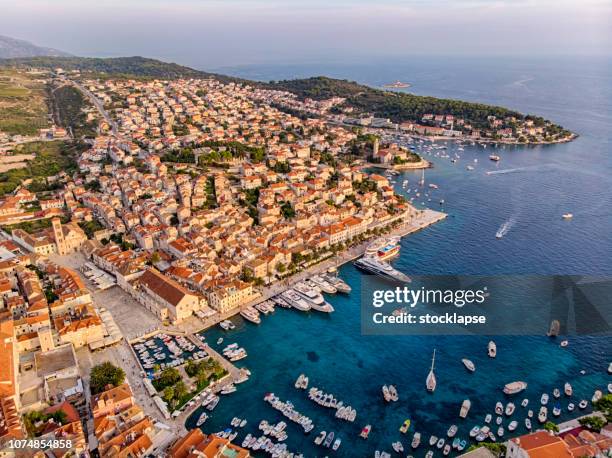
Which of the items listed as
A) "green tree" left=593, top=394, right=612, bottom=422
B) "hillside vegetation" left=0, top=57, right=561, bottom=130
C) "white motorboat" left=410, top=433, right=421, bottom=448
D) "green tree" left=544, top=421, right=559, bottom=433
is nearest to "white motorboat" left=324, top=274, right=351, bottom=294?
"white motorboat" left=410, top=433, right=421, bottom=448

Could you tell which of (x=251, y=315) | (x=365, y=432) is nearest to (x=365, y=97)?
(x=251, y=315)

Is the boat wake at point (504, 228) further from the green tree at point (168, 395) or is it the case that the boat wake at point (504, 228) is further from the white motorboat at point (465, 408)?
the green tree at point (168, 395)

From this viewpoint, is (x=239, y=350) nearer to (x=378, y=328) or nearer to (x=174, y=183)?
(x=378, y=328)

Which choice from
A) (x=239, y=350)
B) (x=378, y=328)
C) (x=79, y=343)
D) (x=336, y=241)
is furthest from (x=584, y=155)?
(x=79, y=343)

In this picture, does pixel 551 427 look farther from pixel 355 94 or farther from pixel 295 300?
pixel 355 94

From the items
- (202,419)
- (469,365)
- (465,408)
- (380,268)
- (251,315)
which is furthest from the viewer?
(380,268)
